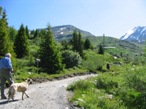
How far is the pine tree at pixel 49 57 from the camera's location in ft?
147

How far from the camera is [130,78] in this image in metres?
24.3

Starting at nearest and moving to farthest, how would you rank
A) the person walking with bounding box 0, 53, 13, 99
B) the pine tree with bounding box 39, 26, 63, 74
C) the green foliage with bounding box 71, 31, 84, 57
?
the person walking with bounding box 0, 53, 13, 99
the pine tree with bounding box 39, 26, 63, 74
the green foliage with bounding box 71, 31, 84, 57

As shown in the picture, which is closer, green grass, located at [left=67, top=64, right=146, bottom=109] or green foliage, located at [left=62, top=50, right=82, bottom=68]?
green grass, located at [left=67, top=64, right=146, bottom=109]

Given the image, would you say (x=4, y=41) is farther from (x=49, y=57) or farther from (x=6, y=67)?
(x=49, y=57)

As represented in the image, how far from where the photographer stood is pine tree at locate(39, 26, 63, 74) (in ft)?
147

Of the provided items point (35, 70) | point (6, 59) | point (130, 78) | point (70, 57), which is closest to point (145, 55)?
point (130, 78)

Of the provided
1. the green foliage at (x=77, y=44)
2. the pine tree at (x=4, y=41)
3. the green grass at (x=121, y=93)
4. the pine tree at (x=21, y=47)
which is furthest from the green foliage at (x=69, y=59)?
the green grass at (x=121, y=93)

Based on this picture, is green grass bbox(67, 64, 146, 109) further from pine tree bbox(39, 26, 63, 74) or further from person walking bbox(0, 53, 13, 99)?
pine tree bbox(39, 26, 63, 74)

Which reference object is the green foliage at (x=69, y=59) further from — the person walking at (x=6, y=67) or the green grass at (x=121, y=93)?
the person walking at (x=6, y=67)

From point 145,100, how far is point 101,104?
473cm

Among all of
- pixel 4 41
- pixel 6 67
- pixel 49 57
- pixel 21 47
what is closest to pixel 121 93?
pixel 6 67

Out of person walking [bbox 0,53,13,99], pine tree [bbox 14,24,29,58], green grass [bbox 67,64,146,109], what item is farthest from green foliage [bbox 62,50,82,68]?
person walking [bbox 0,53,13,99]

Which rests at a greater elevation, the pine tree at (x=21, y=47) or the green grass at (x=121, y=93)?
the pine tree at (x=21, y=47)

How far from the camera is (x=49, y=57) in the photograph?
147ft
